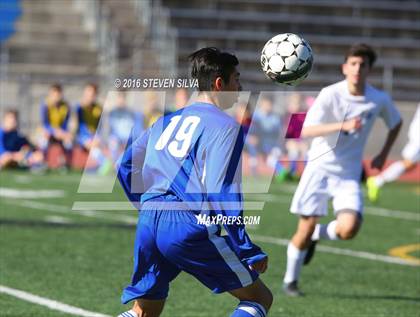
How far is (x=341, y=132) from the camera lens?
25.9 ft

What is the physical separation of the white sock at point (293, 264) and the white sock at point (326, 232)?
0.34 meters

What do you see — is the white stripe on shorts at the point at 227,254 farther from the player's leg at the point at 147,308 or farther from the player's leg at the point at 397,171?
the player's leg at the point at 397,171

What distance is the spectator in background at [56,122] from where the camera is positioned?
2058 cm

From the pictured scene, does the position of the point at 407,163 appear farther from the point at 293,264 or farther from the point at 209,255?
the point at 209,255

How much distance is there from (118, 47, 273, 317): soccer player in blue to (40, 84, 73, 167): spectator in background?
622 inches

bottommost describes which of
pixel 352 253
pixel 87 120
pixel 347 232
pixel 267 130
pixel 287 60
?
pixel 267 130

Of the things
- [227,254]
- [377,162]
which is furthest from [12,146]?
[227,254]

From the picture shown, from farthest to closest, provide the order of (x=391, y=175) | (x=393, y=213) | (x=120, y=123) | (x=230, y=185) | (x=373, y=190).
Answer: (x=120, y=123) < (x=391, y=175) < (x=373, y=190) < (x=393, y=213) < (x=230, y=185)

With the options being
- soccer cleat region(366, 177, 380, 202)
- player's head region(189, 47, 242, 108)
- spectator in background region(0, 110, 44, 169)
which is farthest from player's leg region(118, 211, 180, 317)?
spectator in background region(0, 110, 44, 169)

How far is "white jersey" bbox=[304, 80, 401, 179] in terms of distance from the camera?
7.89 metres

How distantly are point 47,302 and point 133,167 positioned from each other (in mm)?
2214

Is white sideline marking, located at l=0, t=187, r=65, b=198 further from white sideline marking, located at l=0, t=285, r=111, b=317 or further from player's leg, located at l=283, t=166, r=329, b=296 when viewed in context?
player's leg, located at l=283, t=166, r=329, b=296

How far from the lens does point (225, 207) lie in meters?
4.43

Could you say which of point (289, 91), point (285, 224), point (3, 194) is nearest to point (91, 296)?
point (285, 224)
